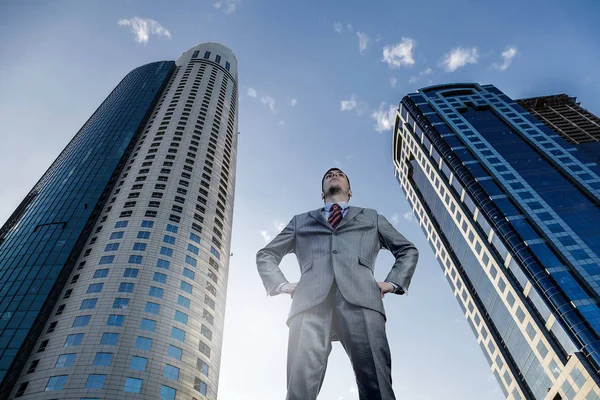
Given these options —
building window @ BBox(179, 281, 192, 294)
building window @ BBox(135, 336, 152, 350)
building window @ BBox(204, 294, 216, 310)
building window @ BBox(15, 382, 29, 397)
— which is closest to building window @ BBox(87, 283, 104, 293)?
building window @ BBox(135, 336, 152, 350)

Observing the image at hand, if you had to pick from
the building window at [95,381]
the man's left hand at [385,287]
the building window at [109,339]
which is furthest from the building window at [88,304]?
the man's left hand at [385,287]

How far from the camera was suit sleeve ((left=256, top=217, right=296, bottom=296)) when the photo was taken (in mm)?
6460

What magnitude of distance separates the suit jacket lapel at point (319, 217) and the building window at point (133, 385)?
162 feet

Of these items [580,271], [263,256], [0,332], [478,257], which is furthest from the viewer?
[478,257]

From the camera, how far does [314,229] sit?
698cm

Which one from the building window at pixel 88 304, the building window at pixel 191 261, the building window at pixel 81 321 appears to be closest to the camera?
the building window at pixel 81 321

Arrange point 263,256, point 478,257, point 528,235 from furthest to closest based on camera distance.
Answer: point 478,257 < point 528,235 < point 263,256

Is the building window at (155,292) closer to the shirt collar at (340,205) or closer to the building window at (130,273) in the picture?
the building window at (130,273)

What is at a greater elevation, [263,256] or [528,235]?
[528,235]

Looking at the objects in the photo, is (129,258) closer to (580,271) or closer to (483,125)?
(580,271)

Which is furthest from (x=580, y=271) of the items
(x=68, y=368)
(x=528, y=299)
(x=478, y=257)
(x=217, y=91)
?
(x=217, y=91)

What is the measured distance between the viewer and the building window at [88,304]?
56.3 meters

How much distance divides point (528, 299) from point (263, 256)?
68.1 m

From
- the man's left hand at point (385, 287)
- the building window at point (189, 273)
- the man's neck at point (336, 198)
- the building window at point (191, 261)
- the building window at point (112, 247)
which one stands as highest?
the building window at point (112, 247)
